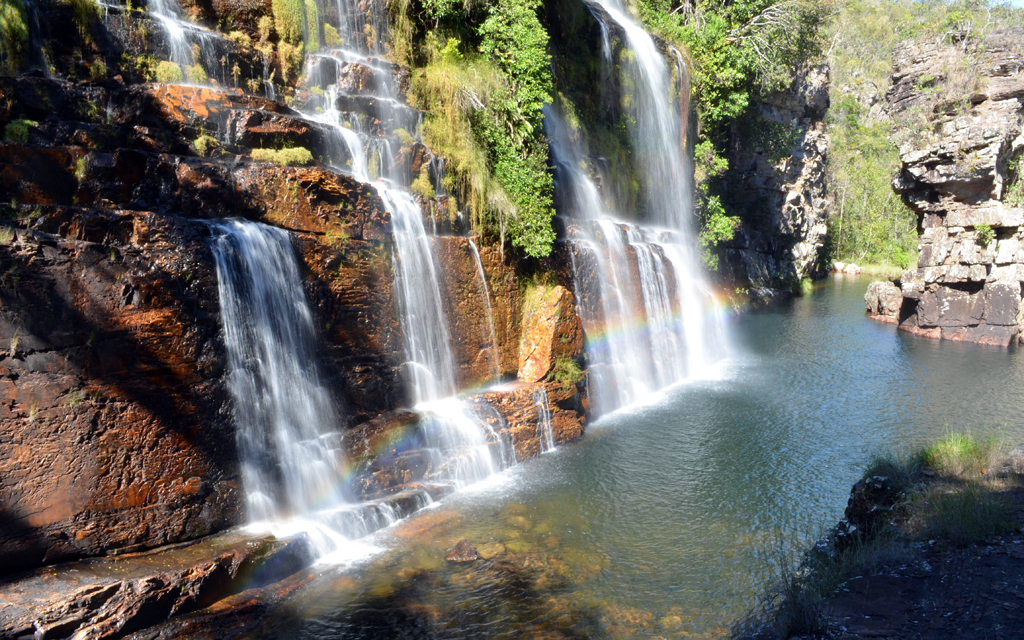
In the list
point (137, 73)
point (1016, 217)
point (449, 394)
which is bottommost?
point (449, 394)

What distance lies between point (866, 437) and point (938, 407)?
345 centimetres

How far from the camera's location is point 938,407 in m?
15.4

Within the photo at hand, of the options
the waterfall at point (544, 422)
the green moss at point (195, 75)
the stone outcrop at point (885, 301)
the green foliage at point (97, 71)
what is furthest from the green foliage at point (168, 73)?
the stone outcrop at point (885, 301)

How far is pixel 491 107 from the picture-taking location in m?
13.8

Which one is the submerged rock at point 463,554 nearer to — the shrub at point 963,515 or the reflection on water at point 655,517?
the reflection on water at point 655,517

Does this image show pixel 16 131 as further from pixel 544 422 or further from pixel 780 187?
pixel 780 187

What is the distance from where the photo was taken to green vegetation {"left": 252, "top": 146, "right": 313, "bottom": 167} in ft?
34.8

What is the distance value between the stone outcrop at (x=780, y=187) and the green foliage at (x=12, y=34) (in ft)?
92.7

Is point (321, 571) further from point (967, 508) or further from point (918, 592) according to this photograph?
point (967, 508)

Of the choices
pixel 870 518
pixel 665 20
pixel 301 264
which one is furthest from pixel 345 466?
pixel 665 20

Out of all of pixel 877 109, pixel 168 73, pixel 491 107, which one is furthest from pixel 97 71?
pixel 877 109

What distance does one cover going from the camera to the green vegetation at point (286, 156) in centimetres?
1060

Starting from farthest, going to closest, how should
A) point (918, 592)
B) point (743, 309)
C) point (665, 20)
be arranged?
point (743, 309) < point (665, 20) < point (918, 592)

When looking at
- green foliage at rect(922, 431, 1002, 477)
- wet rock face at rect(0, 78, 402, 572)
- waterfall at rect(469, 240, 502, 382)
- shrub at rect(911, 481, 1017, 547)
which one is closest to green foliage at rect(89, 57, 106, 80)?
wet rock face at rect(0, 78, 402, 572)
